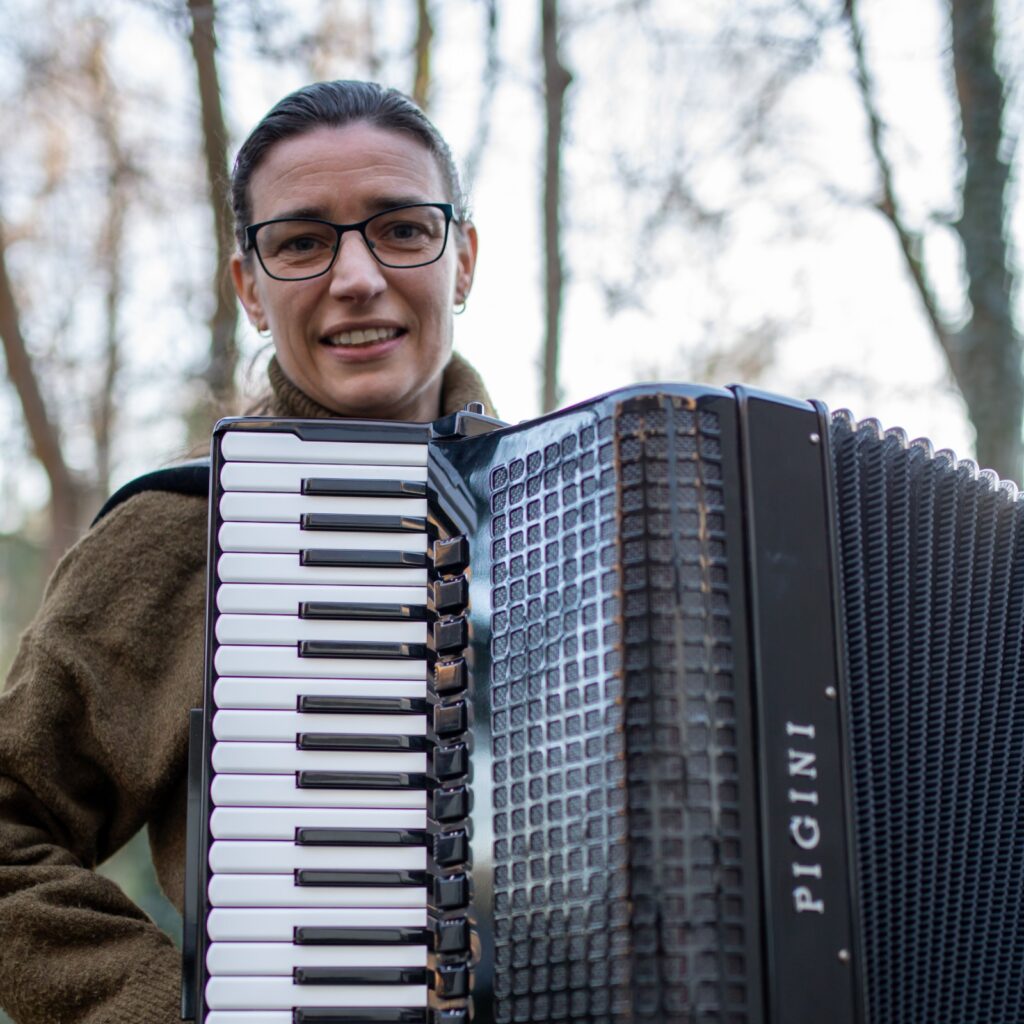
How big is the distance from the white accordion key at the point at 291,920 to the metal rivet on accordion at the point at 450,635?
298mm

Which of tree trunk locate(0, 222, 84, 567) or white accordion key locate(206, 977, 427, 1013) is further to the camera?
tree trunk locate(0, 222, 84, 567)

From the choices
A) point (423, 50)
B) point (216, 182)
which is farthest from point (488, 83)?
point (216, 182)

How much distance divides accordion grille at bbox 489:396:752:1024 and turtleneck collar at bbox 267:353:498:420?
697 mm

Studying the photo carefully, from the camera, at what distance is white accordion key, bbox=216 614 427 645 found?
5.20 feet

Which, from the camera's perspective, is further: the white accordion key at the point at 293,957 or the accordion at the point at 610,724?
the white accordion key at the point at 293,957

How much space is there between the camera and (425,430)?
1.64 m

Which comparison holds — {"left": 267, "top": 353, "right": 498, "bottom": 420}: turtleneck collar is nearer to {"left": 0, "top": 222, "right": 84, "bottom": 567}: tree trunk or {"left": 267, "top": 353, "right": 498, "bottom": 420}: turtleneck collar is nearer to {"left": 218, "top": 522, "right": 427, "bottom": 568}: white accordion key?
{"left": 218, "top": 522, "right": 427, "bottom": 568}: white accordion key

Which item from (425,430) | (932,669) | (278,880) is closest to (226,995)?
(278,880)

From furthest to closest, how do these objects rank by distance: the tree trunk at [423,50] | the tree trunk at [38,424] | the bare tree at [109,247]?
the bare tree at [109,247], the tree trunk at [38,424], the tree trunk at [423,50]

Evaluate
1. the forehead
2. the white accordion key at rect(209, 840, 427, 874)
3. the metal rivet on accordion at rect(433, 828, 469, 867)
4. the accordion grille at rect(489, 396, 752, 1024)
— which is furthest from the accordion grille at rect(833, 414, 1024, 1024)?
the forehead

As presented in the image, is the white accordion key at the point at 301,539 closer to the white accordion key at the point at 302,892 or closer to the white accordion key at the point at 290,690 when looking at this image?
the white accordion key at the point at 290,690

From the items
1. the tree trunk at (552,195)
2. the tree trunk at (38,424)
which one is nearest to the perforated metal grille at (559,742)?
the tree trunk at (552,195)

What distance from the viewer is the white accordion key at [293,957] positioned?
150 cm

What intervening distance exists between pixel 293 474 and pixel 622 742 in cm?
56
